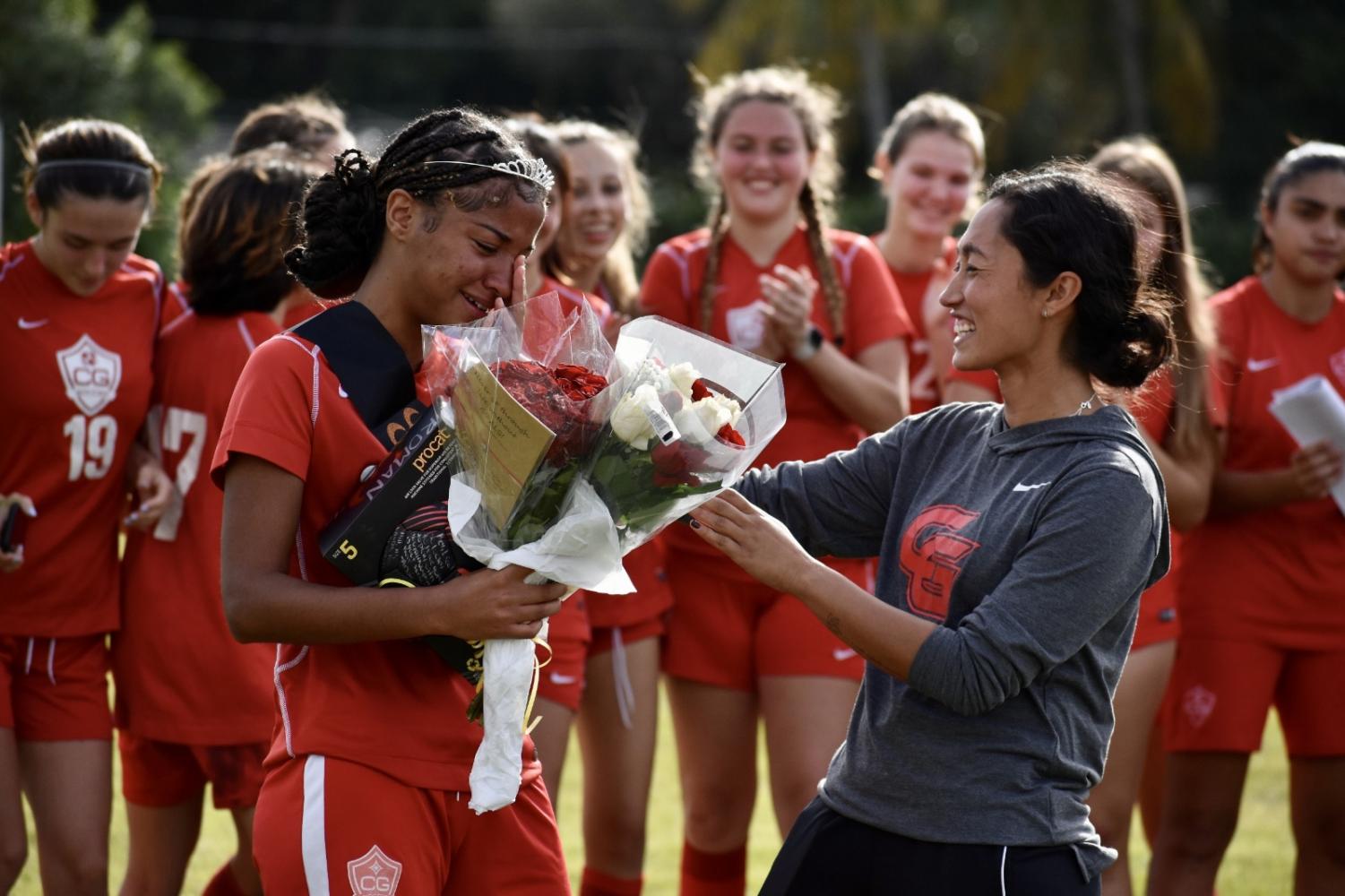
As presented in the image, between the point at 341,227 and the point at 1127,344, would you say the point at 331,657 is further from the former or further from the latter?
the point at 1127,344

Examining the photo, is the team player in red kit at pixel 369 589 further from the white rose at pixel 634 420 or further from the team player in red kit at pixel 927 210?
the team player in red kit at pixel 927 210

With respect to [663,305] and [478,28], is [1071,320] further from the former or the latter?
[478,28]

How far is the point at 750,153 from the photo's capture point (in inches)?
202

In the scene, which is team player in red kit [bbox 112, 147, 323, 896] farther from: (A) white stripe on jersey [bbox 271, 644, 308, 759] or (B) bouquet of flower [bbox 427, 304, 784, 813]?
(B) bouquet of flower [bbox 427, 304, 784, 813]

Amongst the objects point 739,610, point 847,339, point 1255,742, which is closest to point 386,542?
point 739,610

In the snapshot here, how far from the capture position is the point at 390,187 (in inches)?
120

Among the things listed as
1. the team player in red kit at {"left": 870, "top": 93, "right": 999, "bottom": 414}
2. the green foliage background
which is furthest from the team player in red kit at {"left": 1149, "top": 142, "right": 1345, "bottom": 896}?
the green foliage background

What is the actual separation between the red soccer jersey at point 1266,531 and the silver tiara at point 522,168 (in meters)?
2.72

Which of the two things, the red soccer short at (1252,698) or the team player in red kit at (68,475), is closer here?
the team player in red kit at (68,475)

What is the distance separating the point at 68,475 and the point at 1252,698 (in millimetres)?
3654

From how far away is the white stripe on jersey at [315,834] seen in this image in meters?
2.76

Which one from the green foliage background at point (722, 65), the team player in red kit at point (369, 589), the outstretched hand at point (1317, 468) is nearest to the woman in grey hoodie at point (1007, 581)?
the team player in red kit at point (369, 589)

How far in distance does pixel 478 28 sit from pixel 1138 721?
4572cm

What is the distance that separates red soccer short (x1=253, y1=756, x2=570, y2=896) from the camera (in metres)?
2.77
